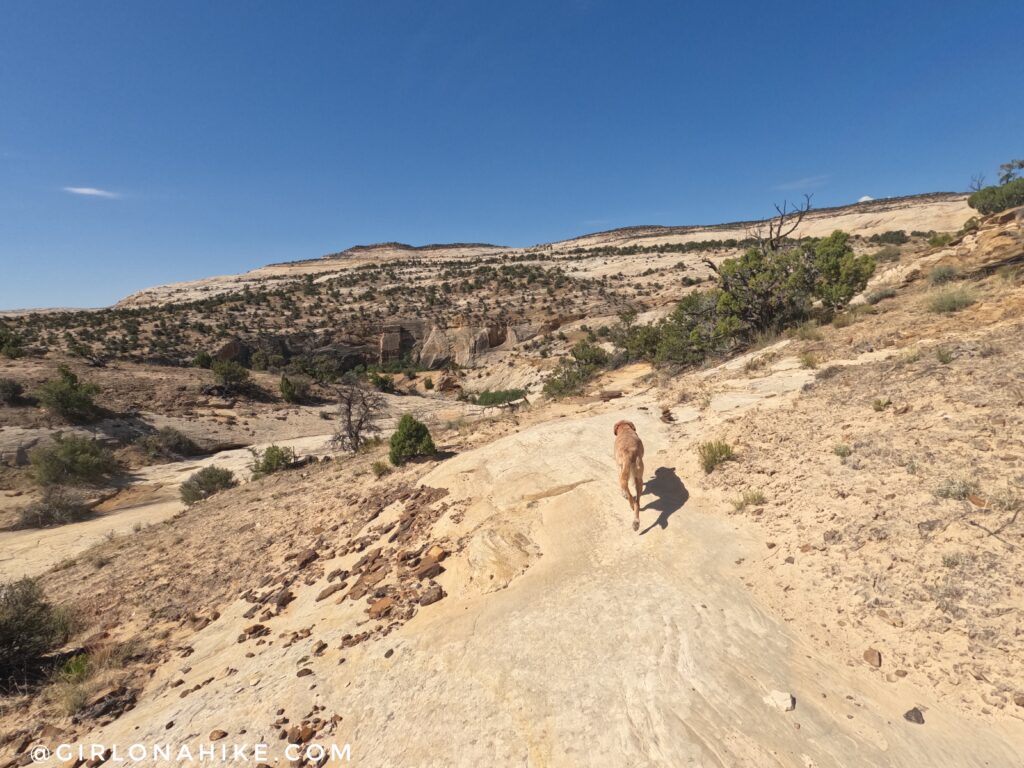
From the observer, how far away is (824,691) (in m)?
3.51

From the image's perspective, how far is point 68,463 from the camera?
18766mm

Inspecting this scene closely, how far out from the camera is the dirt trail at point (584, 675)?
3170mm

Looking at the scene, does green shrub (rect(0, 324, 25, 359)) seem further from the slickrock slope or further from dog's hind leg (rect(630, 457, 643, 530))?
dog's hind leg (rect(630, 457, 643, 530))

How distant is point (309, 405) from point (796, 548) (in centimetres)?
3431

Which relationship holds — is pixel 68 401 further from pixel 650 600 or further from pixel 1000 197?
pixel 1000 197

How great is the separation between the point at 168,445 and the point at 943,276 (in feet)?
114

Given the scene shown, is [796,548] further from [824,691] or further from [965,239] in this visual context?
[965,239]

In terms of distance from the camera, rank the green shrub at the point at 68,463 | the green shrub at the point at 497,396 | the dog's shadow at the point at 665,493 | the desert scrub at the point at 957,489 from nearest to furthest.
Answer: the desert scrub at the point at 957,489 < the dog's shadow at the point at 665,493 < the green shrub at the point at 68,463 < the green shrub at the point at 497,396

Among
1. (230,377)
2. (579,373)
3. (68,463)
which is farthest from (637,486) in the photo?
(230,377)

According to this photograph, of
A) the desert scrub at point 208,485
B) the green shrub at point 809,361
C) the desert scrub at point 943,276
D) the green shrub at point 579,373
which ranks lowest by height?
the desert scrub at point 208,485

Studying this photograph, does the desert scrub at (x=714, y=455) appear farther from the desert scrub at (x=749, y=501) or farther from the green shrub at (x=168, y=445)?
the green shrub at (x=168, y=445)

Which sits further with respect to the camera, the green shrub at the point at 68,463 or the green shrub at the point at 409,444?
the green shrub at the point at 68,463

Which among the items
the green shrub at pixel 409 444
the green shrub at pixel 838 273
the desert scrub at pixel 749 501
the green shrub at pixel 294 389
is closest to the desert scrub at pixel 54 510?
the green shrub at pixel 409 444

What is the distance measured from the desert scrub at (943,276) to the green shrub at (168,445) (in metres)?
34.0
